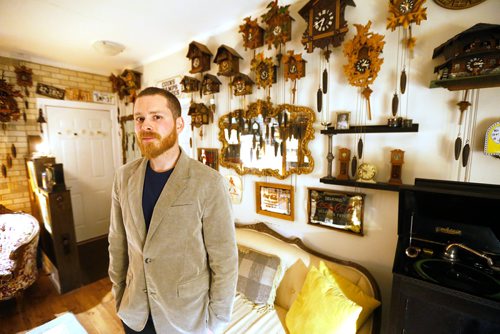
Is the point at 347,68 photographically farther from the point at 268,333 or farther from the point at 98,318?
the point at 98,318

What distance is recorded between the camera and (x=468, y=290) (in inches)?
33.9

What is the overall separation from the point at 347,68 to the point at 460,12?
565 mm

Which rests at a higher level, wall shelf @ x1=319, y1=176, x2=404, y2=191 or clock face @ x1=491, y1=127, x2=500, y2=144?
clock face @ x1=491, y1=127, x2=500, y2=144

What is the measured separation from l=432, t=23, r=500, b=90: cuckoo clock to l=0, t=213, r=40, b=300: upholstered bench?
3.30m

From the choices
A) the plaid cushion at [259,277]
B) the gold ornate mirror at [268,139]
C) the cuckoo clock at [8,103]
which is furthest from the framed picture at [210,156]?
the cuckoo clock at [8,103]

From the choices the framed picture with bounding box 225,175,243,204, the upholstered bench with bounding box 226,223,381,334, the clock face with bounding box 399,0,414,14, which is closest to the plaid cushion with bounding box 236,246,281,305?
the upholstered bench with bounding box 226,223,381,334

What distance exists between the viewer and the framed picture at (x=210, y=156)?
7.68 ft

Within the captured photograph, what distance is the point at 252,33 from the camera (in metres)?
1.84

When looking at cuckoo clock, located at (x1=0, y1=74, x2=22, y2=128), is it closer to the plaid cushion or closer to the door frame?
the door frame

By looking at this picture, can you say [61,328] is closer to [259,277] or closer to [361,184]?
[259,277]

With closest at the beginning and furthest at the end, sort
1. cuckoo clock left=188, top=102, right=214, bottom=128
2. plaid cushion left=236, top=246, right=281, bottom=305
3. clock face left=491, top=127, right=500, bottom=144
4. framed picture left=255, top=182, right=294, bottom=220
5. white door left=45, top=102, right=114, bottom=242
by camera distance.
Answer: clock face left=491, top=127, right=500, bottom=144, plaid cushion left=236, top=246, right=281, bottom=305, framed picture left=255, top=182, right=294, bottom=220, cuckoo clock left=188, top=102, right=214, bottom=128, white door left=45, top=102, right=114, bottom=242

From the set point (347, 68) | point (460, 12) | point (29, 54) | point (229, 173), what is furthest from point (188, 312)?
point (29, 54)

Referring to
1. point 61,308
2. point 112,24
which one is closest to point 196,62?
point 112,24

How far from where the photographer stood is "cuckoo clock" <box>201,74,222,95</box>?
217 centimetres
